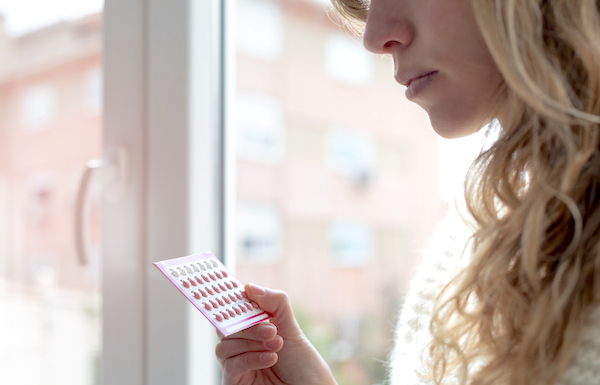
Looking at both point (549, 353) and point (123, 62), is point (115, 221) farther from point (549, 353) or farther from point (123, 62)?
point (549, 353)

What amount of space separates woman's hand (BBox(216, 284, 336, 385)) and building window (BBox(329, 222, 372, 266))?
6.73m

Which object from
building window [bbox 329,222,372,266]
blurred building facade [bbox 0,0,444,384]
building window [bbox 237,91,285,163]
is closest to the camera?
building window [bbox 237,91,285,163]

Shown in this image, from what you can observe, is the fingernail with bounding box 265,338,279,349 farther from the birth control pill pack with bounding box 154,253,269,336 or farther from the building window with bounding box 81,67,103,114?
the building window with bounding box 81,67,103,114

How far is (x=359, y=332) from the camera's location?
301 inches

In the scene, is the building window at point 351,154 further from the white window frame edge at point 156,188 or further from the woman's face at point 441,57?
the woman's face at point 441,57

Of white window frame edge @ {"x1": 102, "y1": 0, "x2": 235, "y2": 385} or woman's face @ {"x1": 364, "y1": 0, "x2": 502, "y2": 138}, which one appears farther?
white window frame edge @ {"x1": 102, "y1": 0, "x2": 235, "y2": 385}

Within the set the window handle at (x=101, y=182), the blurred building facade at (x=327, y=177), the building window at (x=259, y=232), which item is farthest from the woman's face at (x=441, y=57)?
the building window at (x=259, y=232)

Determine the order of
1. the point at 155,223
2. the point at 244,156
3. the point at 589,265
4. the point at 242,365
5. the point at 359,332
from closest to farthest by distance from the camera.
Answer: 1. the point at 589,265
2. the point at 242,365
3. the point at 155,223
4. the point at 244,156
5. the point at 359,332

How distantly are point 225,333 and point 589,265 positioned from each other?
0.93ft

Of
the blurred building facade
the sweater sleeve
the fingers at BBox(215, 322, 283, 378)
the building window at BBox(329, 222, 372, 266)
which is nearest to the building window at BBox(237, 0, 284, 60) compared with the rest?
the blurred building facade

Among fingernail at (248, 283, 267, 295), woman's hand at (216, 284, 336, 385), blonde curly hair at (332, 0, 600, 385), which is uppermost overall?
blonde curly hair at (332, 0, 600, 385)

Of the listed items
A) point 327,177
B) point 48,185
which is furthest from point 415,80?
point 327,177

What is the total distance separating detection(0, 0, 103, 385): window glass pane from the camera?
0.71 m

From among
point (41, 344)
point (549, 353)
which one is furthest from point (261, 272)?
point (549, 353)
